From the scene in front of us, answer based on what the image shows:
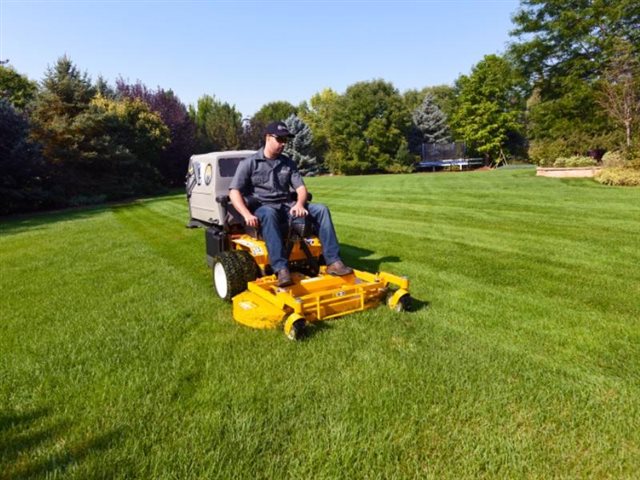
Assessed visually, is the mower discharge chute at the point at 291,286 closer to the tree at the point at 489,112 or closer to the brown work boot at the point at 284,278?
the brown work boot at the point at 284,278

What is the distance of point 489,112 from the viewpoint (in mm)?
41625

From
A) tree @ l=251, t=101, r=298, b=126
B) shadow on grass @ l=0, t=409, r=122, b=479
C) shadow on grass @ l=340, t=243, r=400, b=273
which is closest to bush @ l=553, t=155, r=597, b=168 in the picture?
shadow on grass @ l=340, t=243, r=400, b=273

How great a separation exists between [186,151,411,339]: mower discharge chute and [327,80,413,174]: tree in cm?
3984

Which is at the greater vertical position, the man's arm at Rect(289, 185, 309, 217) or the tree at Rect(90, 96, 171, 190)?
the tree at Rect(90, 96, 171, 190)

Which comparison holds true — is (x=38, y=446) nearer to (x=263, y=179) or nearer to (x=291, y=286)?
(x=291, y=286)

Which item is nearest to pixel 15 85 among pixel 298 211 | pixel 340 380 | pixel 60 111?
pixel 60 111

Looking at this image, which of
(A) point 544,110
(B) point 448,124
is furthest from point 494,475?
(B) point 448,124

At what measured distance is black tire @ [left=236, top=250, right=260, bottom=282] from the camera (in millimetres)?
4258

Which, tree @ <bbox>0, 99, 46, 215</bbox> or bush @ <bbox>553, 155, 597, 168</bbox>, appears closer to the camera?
tree @ <bbox>0, 99, 46, 215</bbox>

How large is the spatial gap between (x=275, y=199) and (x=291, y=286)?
1087 millimetres

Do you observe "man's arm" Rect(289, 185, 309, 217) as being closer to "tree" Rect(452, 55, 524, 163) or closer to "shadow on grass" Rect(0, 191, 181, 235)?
"shadow on grass" Rect(0, 191, 181, 235)

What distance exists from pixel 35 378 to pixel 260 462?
190 cm

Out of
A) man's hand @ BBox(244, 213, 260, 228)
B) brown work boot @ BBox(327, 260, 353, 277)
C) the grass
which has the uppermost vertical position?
man's hand @ BBox(244, 213, 260, 228)

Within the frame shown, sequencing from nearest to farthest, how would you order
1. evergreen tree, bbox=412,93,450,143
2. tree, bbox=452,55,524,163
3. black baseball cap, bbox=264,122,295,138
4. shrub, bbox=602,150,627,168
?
black baseball cap, bbox=264,122,295,138
shrub, bbox=602,150,627,168
tree, bbox=452,55,524,163
evergreen tree, bbox=412,93,450,143
